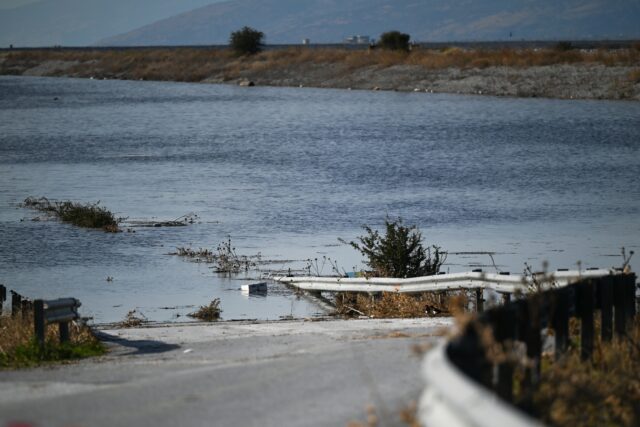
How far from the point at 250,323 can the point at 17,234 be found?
12.4 m

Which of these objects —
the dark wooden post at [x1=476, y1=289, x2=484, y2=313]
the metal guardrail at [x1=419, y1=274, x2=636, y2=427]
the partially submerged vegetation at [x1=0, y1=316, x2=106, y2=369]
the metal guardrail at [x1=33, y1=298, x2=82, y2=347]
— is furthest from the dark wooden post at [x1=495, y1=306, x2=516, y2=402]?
the dark wooden post at [x1=476, y1=289, x2=484, y2=313]

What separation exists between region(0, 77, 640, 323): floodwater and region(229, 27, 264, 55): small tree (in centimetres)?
4596

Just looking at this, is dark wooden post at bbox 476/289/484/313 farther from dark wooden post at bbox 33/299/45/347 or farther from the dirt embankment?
the dirt embankment

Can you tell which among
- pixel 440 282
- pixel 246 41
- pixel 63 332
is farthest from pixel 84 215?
pixel 246 41

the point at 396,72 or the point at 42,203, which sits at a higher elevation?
the point at 396,72

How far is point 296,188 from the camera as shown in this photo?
36344 millimetres

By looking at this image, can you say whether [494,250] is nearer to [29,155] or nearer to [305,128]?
[29,155]

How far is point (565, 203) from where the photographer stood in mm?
31500

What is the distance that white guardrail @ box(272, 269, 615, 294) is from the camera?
1365cm

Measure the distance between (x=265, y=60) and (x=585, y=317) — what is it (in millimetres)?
109821

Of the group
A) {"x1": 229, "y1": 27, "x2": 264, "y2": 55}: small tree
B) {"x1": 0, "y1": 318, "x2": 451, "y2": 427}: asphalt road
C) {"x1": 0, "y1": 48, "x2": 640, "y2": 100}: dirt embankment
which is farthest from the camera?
{"x1": 229, "y1": 27, "x2": 264, "y2": 55}: small tree

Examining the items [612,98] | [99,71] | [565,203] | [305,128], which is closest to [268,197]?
[565,203]

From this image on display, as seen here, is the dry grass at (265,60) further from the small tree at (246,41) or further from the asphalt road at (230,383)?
the asphalt road at (230,383)

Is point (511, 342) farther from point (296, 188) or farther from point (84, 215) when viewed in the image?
point (296, 188)
